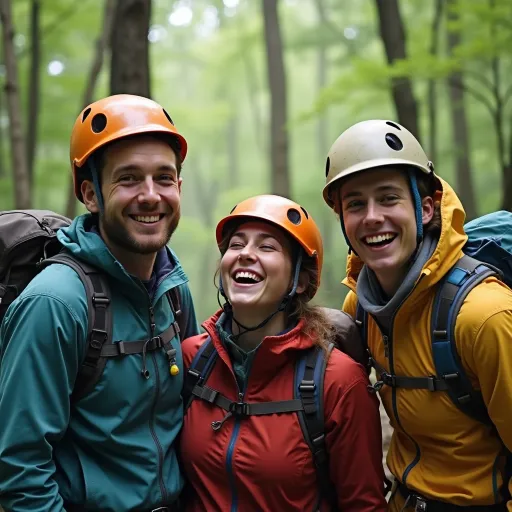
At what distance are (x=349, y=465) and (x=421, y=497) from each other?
41cm

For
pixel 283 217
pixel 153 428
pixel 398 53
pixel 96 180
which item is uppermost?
pixel 398 53

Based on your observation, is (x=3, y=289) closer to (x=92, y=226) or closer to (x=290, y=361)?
(x=92, y=226)

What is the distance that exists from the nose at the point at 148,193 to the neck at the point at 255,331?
879 millimetres

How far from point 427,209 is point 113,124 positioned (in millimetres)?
1864

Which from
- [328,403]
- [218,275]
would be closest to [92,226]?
[218,275]

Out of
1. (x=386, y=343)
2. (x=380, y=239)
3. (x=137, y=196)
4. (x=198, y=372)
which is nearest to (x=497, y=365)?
(x=386, y=343)

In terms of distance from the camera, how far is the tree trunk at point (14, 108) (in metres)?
8.70

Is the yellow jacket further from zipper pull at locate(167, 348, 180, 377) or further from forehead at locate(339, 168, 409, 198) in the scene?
zipper pull at locate(167, 348, 180, 377)

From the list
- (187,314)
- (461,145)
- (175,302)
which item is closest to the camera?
(175,302)

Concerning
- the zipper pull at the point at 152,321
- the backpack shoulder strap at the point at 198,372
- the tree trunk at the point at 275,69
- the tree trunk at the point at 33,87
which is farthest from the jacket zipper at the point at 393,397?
the tree trunk at the point at 275,69

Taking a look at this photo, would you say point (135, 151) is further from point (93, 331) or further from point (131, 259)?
point (93, 331)

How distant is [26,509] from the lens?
2820 mm

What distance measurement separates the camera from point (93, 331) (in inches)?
120

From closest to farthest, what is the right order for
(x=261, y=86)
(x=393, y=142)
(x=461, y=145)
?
1. (x=393, y=142)
2. (x=461, y=145)
3. (x=261, y=86)
